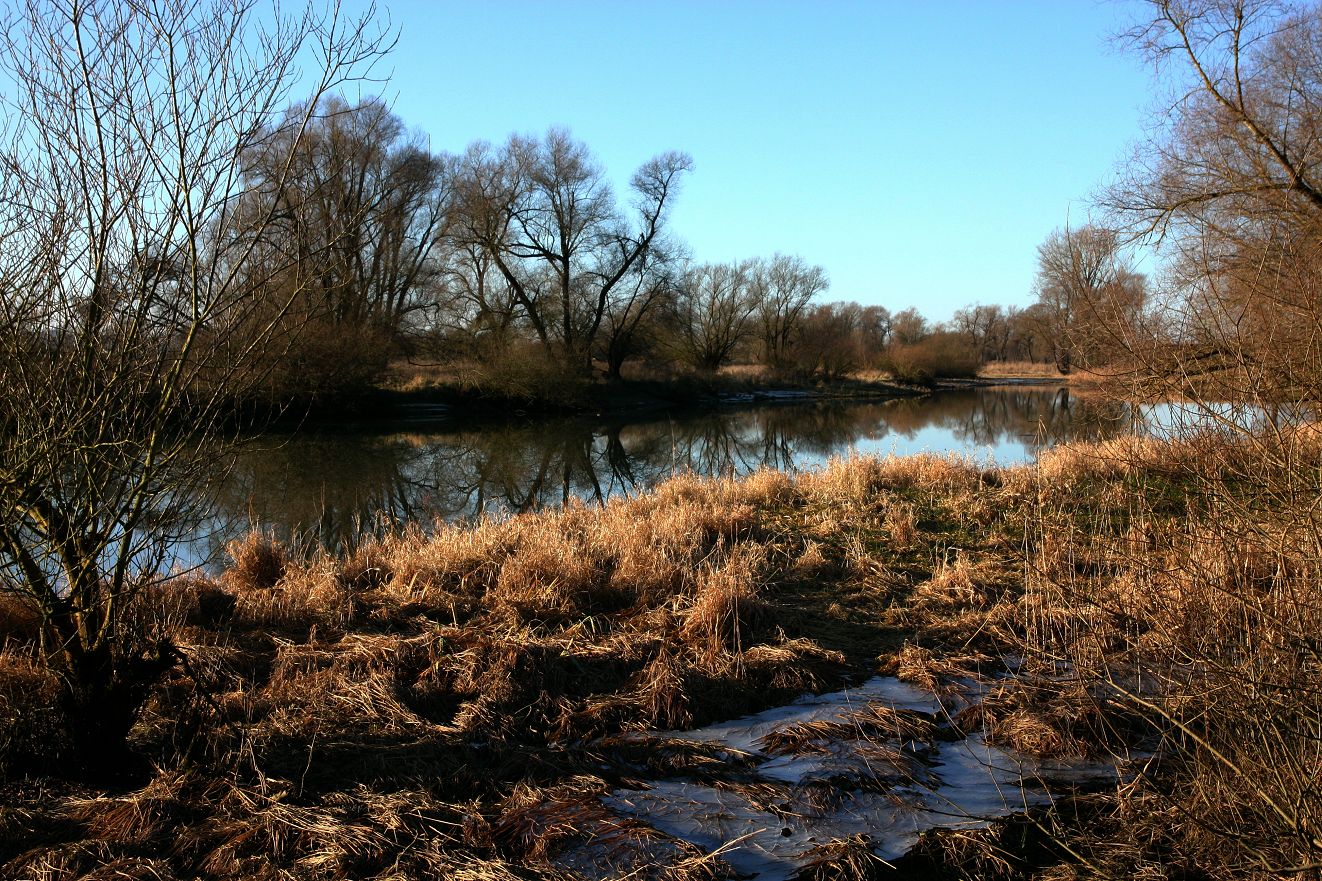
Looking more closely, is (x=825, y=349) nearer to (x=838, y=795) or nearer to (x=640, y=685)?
(x=640, y=685)

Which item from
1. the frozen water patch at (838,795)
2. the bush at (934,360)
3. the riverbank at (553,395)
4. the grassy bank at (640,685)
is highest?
the bush at (934,360)

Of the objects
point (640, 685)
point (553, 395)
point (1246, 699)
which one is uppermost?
point (553, 395)

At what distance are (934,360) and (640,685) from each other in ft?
164

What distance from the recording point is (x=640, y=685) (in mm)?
4492

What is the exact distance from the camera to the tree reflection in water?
12797 mm

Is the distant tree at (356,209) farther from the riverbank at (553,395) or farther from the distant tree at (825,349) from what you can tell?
the distant tree at (825,349)

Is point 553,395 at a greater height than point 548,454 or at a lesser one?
greater

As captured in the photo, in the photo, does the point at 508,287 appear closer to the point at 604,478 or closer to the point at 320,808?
the point at 604,478

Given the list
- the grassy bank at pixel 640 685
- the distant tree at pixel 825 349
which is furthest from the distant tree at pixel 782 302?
the grassy bank at pixel 640 685

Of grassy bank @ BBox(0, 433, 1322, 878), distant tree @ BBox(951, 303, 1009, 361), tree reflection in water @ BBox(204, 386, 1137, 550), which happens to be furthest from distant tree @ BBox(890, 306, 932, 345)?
grassy bank @ BBox(0, 433, 1322, 878)

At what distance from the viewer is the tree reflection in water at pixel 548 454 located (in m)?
12.8

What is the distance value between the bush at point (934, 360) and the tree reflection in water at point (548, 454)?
1468cm

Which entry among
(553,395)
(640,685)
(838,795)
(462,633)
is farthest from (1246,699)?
(553,395)

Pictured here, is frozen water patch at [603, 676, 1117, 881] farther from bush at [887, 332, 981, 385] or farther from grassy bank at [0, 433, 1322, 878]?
bush at [887, 332, 981, 385]
